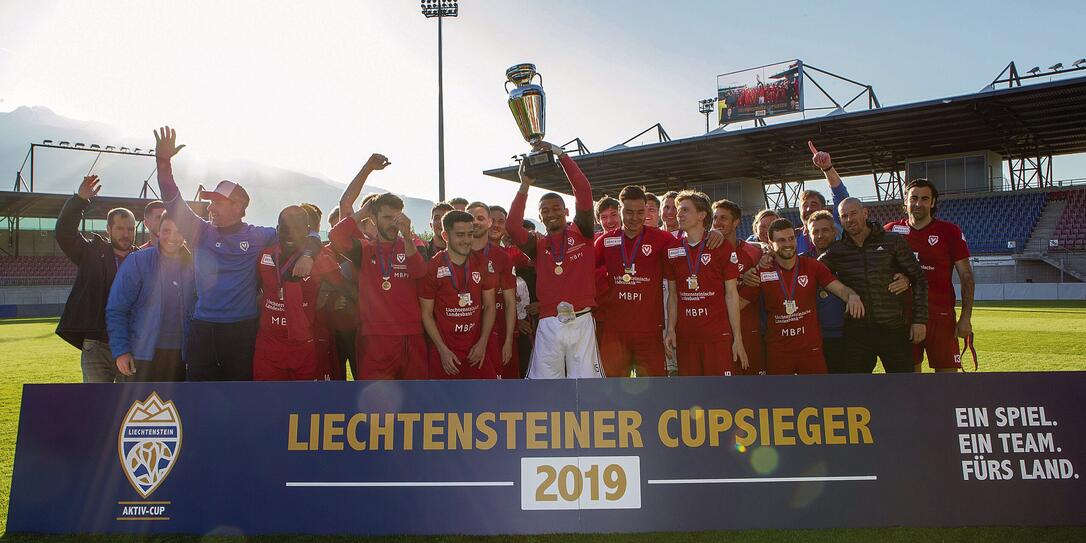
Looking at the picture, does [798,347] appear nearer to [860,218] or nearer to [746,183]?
[860,218]

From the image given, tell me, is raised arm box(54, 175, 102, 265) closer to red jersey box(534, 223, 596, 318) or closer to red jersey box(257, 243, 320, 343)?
red jersey box(257, 243, 320, 343)

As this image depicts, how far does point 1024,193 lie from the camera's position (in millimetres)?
33875

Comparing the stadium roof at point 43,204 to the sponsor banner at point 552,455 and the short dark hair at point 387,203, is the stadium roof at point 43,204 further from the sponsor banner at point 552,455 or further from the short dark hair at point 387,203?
the sponsor banner at point 552,455

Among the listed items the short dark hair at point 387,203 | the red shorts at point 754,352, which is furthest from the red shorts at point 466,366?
the red shorts at point 754,352

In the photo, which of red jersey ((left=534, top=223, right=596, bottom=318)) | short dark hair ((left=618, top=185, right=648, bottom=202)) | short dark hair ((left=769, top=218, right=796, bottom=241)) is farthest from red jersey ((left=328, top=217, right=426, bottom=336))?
short dark hair ((left=769, top=218, right=796, bottom=241))

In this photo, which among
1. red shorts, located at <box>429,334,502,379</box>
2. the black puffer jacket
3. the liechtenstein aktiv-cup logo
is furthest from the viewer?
red shorts, located at <box>429,334,502,379</box>

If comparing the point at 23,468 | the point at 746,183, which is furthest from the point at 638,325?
the point at 746,183

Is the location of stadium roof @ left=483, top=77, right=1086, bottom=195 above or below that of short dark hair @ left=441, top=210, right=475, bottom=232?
above

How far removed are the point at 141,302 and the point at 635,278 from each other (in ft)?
12.5

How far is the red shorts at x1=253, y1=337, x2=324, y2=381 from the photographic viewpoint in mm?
4527

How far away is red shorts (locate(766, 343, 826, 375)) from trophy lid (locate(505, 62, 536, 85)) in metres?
2.86

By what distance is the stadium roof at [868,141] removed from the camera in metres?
26.4

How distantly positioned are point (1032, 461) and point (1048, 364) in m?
7.84

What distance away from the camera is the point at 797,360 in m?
4.94
